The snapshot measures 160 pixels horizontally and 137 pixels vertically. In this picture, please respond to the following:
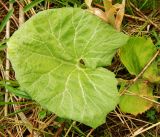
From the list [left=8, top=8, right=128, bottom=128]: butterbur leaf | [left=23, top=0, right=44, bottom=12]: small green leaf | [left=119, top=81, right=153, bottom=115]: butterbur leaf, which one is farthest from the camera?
[left=23, top=0, right=44, bottom=12]: small green leaf

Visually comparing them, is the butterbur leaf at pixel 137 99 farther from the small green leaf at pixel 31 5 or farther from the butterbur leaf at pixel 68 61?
the small green leaf at pixel 31 5

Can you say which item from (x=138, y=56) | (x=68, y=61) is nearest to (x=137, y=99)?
(x=138, y=56)

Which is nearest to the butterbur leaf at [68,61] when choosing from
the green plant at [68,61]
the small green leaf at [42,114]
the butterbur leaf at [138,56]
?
the green plant at [68,61]

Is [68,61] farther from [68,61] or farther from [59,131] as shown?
[59,131]

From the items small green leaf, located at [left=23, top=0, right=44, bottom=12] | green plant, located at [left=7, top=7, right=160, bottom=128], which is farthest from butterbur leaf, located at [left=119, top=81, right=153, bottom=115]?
small green leaf, located at [left=23, top=0, right=44, bottom=12]

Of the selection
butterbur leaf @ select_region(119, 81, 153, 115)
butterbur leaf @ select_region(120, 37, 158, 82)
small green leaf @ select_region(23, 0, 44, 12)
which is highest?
small green leaf @ select_region(23, 0, 44, 12)

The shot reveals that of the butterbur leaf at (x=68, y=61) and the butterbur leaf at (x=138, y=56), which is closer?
the butterbur leaf at (x=68, y=61)

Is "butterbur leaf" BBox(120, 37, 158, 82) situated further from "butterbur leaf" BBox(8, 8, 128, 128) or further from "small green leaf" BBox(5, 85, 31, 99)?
"small green leaf" BBox(5, 85, 31, 99)
